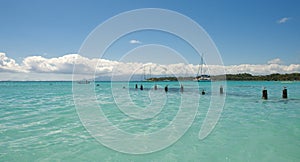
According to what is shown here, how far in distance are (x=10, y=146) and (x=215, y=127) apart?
8745 mm

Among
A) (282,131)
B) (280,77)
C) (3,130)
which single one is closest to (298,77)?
(280,77)

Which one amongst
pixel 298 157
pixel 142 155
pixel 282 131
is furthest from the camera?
pixel 282 131

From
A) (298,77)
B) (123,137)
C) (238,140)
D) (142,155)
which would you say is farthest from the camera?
(298,77)

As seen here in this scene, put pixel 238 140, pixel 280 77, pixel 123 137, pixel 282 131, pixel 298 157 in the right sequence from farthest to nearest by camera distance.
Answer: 1. pixel 280 77
2. pixel 282 131
3. pixel 123 137
4. pixel 238 140
5. pixel 298 157

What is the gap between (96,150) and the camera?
24.9 feet

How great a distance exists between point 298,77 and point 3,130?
139m

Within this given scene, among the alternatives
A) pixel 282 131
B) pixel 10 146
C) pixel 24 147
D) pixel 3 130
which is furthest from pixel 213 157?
pixel 3 130

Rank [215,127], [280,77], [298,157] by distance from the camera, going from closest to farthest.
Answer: [298,157] → [215,127] → [280,77]

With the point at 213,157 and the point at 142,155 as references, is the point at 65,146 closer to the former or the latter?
the point at 142,155

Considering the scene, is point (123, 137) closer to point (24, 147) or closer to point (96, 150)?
point (96, 150)

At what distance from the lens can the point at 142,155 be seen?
7207 mm

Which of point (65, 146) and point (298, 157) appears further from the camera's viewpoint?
point (65, 146)

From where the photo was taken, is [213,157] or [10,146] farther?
[10,146]

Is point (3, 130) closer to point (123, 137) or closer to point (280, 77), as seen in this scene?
point (123, 137)
